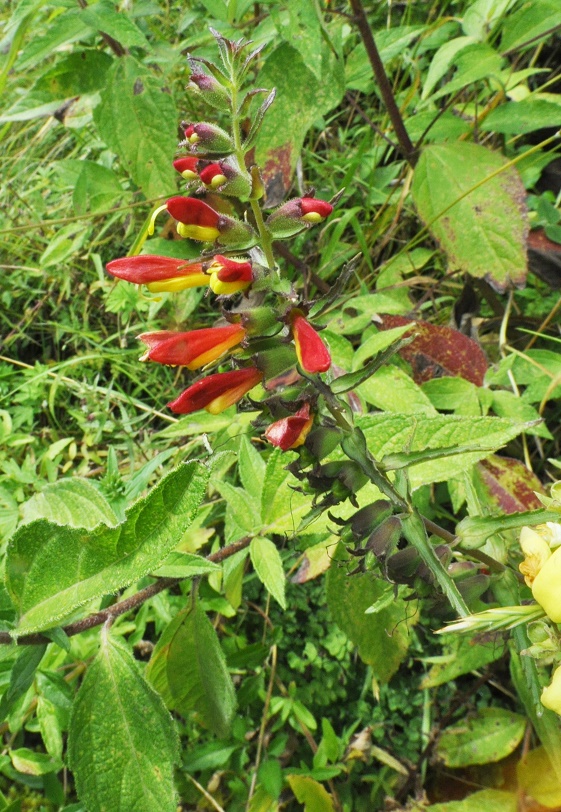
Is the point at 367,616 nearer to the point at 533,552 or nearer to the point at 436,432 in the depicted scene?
the point at 436,432

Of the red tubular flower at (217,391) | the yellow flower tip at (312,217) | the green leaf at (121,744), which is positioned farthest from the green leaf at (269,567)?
the yellow flower tip at (312,217)

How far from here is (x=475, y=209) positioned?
1.70m

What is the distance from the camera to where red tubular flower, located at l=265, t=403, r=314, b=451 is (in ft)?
2.52

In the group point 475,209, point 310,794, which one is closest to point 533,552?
point 310,794

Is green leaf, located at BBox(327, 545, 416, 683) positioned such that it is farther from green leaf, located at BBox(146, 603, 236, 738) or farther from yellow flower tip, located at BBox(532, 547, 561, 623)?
yellow flower tip, located at BBox(532, 547, 561, 623)

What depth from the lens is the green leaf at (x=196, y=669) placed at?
49.3 inches

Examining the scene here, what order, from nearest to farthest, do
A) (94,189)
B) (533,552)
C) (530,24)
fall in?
(533,552), (530,24), (94,189)

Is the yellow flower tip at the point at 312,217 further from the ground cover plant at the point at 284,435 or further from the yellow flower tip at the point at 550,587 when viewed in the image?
the yellow flower tip at the point at 550,587

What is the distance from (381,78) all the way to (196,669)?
1480 millimetres

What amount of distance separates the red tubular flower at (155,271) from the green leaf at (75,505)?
1.42 feet

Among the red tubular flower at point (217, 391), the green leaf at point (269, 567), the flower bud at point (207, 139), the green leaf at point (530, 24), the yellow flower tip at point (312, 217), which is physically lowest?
the green leaf at point (269, 567)

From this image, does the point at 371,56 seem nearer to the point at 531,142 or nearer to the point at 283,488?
the point at 531,142

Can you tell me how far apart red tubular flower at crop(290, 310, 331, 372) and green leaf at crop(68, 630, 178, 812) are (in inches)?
24.0

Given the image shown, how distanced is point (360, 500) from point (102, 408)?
1.20 metres
